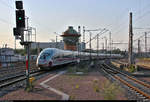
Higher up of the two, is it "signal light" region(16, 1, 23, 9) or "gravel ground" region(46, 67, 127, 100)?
"signal light" region(16, 1, 23, 9)

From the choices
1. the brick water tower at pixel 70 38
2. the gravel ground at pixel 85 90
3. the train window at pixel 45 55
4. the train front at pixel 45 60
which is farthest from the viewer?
the brick water tower at pixel 70 38

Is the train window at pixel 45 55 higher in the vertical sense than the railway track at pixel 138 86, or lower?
higher

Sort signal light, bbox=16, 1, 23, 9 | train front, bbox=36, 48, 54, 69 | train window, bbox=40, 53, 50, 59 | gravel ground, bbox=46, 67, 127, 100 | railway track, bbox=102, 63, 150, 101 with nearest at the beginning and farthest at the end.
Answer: gravel ground, bbox=46, 67, 127, 100
railway track, bbox=102, 63, 150, 101
signal light, bbox=16, 1, 23, 9
train front, bbox=36, 48, 54, 69
train window, bbox=40, 53, 50, 59

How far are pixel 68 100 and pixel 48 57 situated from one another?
49.9ft

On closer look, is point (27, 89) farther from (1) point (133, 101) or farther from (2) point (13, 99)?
(1) point (133, 101)

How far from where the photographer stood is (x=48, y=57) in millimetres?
22344

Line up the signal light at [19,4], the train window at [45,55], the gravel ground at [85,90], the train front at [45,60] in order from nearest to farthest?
the gravel ground at [85,90]
the signal light at [19,4]
the train front at [45,60]
the train window at [45,55]

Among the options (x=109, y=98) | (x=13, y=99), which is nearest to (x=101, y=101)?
(x=109, y=98)

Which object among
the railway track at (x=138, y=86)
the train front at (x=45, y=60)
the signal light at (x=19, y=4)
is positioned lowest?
the railway track at (x=138, y=86)

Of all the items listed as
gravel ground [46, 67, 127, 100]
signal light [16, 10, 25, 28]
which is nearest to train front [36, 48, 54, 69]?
gravel ground [46, 67, 127, 100]

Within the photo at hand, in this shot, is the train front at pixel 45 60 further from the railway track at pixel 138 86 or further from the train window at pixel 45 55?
the railway track at pixel 138 86

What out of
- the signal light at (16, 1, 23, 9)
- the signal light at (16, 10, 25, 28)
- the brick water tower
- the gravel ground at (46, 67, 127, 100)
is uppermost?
the brick water tower

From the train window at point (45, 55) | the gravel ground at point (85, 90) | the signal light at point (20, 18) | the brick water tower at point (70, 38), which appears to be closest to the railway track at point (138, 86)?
the gravel ground at point (85, 90)

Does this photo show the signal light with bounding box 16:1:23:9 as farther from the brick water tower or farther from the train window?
the brick water tower
